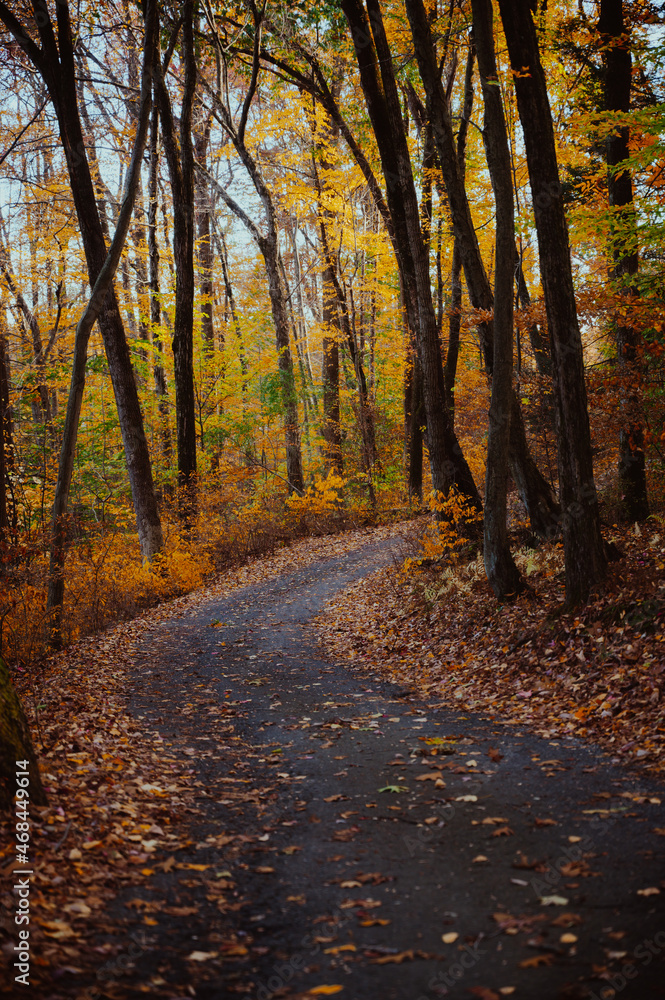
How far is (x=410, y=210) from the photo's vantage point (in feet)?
36.4

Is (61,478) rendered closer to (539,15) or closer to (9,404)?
(9,404)

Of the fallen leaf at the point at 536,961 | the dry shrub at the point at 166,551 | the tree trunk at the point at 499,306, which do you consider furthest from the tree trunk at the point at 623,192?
the dry shrub at the point at 166,551

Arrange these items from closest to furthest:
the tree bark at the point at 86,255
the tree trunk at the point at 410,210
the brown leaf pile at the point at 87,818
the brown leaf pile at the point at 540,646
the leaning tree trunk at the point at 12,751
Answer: the brown leaf pile at the point at 87,818
the leaning tree trunk at the point at 12,751
the brown leaf pile at the point at 540,646
the tree trunk at the point at 410,210
the tree bark at the point at 86,255

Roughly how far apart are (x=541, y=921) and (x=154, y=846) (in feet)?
7.78

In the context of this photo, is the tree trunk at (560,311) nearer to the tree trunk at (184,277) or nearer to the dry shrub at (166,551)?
the dry shrub at (166,551)

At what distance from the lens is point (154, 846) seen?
14.0 ft

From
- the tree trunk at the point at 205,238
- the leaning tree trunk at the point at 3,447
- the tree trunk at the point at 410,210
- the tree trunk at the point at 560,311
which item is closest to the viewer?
the tree trunk at the point at 560,311

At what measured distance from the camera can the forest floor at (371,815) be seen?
307 cm

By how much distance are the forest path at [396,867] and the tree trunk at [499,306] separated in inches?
104

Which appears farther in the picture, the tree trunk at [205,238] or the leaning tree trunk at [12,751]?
the tree trunk at [205,238]

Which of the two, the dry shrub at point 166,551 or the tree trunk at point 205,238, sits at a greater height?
the tree trunk at point 205,238

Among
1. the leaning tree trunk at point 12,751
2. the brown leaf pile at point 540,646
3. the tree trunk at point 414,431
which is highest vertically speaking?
the tree trunk at point 414,431

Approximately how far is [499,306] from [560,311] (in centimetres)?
101

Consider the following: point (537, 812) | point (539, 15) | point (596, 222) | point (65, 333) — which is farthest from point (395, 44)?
point (537, 812)
